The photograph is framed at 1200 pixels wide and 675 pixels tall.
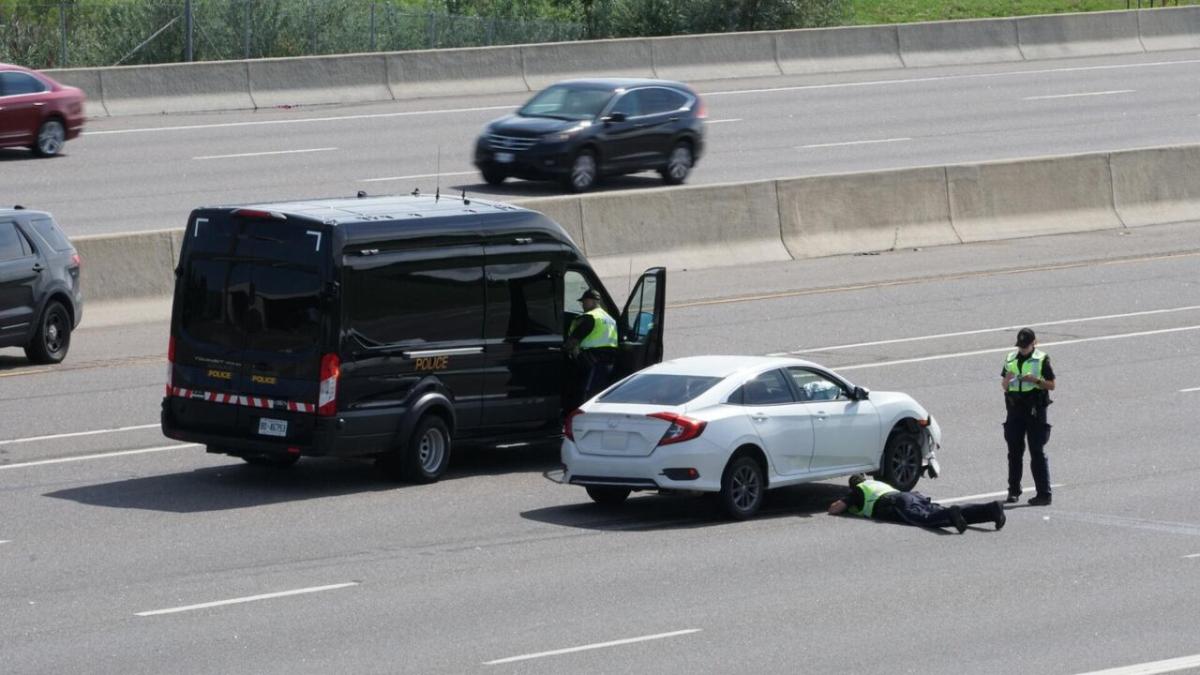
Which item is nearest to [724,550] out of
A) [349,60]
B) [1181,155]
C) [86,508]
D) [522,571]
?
[522,571]

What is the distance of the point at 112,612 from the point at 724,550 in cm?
436

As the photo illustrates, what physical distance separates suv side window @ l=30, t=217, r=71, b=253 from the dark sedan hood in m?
10.3

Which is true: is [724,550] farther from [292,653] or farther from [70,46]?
[70,46]

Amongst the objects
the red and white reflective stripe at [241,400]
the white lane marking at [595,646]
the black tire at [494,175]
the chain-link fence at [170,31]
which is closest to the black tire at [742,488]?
the red and white reflective stripe at [241,400]

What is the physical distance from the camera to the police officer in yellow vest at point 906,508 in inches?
564

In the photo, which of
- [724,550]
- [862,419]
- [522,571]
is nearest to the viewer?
[522,571]

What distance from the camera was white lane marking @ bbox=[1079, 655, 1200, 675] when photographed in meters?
10.2

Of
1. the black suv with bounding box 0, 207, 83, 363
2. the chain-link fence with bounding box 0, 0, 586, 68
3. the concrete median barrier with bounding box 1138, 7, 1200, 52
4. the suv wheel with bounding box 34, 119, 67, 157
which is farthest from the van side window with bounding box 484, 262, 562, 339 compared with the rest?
the concrete median barrier with bounding box 1138, 7, 1200, 52

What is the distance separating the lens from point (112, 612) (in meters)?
11.6

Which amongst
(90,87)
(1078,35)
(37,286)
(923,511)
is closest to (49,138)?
(90,87)

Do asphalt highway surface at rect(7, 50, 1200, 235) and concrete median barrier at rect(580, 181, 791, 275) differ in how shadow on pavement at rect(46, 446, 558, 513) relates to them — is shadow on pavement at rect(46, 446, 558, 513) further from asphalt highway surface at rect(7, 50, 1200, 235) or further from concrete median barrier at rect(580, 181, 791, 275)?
asphalt highway surface at rect(7, 50, 1200, 235)

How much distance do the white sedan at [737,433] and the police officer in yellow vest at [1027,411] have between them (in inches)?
29.4

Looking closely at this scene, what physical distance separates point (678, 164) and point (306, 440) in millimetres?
18126

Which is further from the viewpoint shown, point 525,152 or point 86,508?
point 525,152
